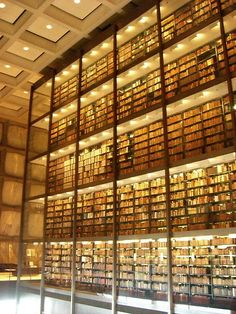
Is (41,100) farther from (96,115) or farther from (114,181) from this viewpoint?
(114,181)

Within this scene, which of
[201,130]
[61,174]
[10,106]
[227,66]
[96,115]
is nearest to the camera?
[227,66]

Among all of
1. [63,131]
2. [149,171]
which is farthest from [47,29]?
[149,171]

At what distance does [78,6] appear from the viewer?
6848 mm

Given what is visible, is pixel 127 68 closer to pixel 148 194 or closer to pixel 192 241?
pixel 148 194

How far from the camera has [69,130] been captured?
26.5ft

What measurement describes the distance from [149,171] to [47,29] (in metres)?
4.07

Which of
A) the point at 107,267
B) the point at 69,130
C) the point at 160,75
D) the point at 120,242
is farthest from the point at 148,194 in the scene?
the point at 69,130

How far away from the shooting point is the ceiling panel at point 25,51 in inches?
316

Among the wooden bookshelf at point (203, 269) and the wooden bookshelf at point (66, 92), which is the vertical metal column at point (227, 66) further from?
the wooden bookshelf at point (66, 92)

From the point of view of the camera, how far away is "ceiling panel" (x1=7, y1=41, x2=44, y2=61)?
316 inches

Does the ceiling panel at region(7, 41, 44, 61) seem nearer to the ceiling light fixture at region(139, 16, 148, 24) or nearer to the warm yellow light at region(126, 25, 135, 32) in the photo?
the warm yellow light at region(126, 25, 135, 32)

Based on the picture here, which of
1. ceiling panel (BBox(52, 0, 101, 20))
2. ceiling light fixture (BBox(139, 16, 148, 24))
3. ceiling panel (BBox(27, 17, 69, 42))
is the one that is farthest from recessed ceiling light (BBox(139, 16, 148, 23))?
ceiling panel (BBox(27, 17, 69, 42))

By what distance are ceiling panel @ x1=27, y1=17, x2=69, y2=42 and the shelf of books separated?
720mm

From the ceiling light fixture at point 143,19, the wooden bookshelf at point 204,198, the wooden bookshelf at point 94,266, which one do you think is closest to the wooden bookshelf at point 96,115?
the ceiling light fixture at point 143,19
